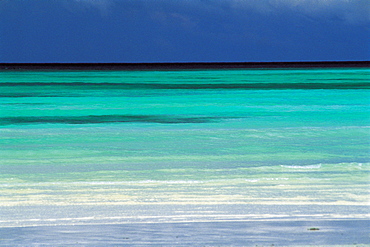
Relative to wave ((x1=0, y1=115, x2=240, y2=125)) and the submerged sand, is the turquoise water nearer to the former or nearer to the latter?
wave ((x1=0, y1=115, x2=240, y2=125))

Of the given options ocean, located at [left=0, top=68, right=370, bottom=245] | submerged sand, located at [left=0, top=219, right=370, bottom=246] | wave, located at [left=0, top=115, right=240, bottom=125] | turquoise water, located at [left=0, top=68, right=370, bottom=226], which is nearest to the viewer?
submerged sand, located at [left=0, top=219, right=370, bottom=246]

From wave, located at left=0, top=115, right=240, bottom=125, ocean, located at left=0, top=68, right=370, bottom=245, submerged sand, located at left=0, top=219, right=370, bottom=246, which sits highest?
wave, located at left=0, top=115, right=240, bottom=125

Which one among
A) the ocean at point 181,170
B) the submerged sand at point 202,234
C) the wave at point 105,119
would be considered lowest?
the submerged sand at point 202,234

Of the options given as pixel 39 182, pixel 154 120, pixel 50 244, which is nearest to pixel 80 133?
pixel 154 120

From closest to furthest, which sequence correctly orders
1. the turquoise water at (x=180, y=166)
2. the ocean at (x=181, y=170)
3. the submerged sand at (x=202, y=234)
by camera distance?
the submerged sand at (x=202, y=234) < the ocean at (x=181, y=170) < the turquoise water at (x=180, y=166)

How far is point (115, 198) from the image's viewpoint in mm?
3842

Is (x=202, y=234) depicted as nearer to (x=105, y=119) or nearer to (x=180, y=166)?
(x=180, y=166)

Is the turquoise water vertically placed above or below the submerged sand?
above

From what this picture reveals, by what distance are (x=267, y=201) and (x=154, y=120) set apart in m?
5.65

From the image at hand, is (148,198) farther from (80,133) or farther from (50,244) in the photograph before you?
(80,133)

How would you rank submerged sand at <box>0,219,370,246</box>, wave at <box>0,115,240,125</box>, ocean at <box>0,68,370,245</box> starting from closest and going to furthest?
submerged sand at <box>0,219,370,246</box>, ocean at <box>0,68,370,245</box>, wave at <box>0,115,240,125</box>

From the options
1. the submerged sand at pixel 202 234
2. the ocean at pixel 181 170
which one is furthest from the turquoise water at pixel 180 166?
the submerged sand at pixel 202 234

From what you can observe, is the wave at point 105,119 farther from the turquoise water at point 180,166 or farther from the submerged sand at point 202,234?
the submerged sand at point 202,234

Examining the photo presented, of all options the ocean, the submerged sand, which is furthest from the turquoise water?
the submerged sand
